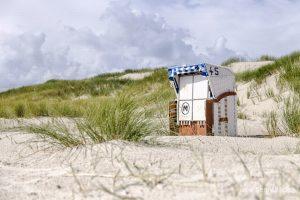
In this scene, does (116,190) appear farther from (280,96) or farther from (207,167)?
(280,96)

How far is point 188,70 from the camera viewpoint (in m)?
5.66

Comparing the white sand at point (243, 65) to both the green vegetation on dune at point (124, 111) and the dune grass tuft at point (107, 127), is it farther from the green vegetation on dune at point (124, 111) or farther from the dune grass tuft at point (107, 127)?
the dune grass tuft at point (107, 127)

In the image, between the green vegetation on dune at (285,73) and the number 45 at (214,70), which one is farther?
the green vegetation on dune at (285,73)

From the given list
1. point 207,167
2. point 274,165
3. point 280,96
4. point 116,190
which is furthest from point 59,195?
point 280,96

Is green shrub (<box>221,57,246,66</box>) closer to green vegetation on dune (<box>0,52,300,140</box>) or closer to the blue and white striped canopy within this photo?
green vegetation on dune (<box>0,52,300,140</box>)

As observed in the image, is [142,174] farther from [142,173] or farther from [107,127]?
[107,127]

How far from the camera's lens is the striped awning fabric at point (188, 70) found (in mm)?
5496

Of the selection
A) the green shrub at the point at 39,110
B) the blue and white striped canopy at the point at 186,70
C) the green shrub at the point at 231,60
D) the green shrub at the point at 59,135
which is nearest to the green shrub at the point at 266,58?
the green shrub at the point at 231,60

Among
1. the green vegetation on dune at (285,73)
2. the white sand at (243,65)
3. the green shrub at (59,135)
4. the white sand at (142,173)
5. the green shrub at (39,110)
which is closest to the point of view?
the white sand at (142,173)

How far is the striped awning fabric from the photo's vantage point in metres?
5.50

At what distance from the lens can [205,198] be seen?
202 cm

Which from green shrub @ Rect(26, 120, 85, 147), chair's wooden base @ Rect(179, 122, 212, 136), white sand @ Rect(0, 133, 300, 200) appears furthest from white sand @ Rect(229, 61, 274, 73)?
white sand @ Rect(0, 133, 300, 200)

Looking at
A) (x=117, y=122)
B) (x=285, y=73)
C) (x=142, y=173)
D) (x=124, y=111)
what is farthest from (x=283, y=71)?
(x=142, y=173)

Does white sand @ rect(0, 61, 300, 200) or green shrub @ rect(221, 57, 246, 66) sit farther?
green shrub @ rect(221, 57, 246, 66)
